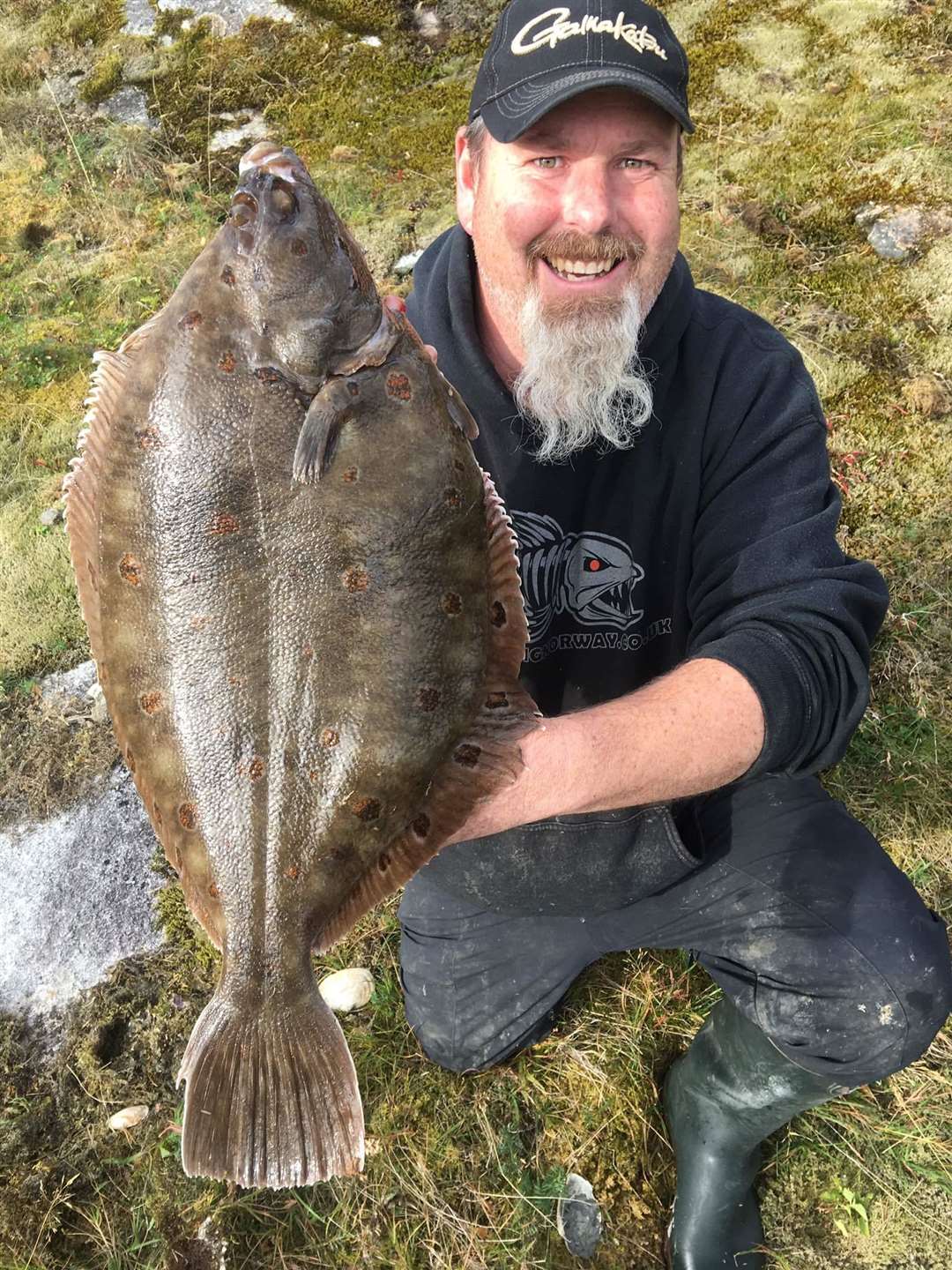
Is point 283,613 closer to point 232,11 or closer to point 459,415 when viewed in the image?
point 459,415

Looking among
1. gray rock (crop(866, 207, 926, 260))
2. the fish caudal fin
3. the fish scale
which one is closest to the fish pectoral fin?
the fish scale

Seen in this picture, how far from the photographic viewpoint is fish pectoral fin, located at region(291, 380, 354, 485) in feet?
5.95

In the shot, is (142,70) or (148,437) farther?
(142,70)

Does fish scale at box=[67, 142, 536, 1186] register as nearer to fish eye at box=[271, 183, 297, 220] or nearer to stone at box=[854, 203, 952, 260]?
fish eye at box=[271, 183, 297, 220]

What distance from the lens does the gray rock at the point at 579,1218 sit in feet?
9.23

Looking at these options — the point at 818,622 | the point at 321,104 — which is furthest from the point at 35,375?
the point at 818,622

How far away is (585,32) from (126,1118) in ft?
12.2

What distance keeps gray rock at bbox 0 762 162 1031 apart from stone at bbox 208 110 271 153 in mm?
4721

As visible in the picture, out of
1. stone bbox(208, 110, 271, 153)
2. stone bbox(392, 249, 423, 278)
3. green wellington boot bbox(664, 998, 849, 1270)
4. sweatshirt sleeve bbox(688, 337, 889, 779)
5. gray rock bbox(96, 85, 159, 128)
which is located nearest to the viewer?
sweatshirt sleeve bbox(688, 337, 889, 779)

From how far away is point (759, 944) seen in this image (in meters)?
2.79

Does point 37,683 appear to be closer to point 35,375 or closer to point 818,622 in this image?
point 35,375

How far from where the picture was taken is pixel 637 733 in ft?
7.25

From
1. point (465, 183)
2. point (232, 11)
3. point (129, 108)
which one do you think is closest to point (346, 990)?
point (465, 183)

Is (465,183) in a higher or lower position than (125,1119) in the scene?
higher
